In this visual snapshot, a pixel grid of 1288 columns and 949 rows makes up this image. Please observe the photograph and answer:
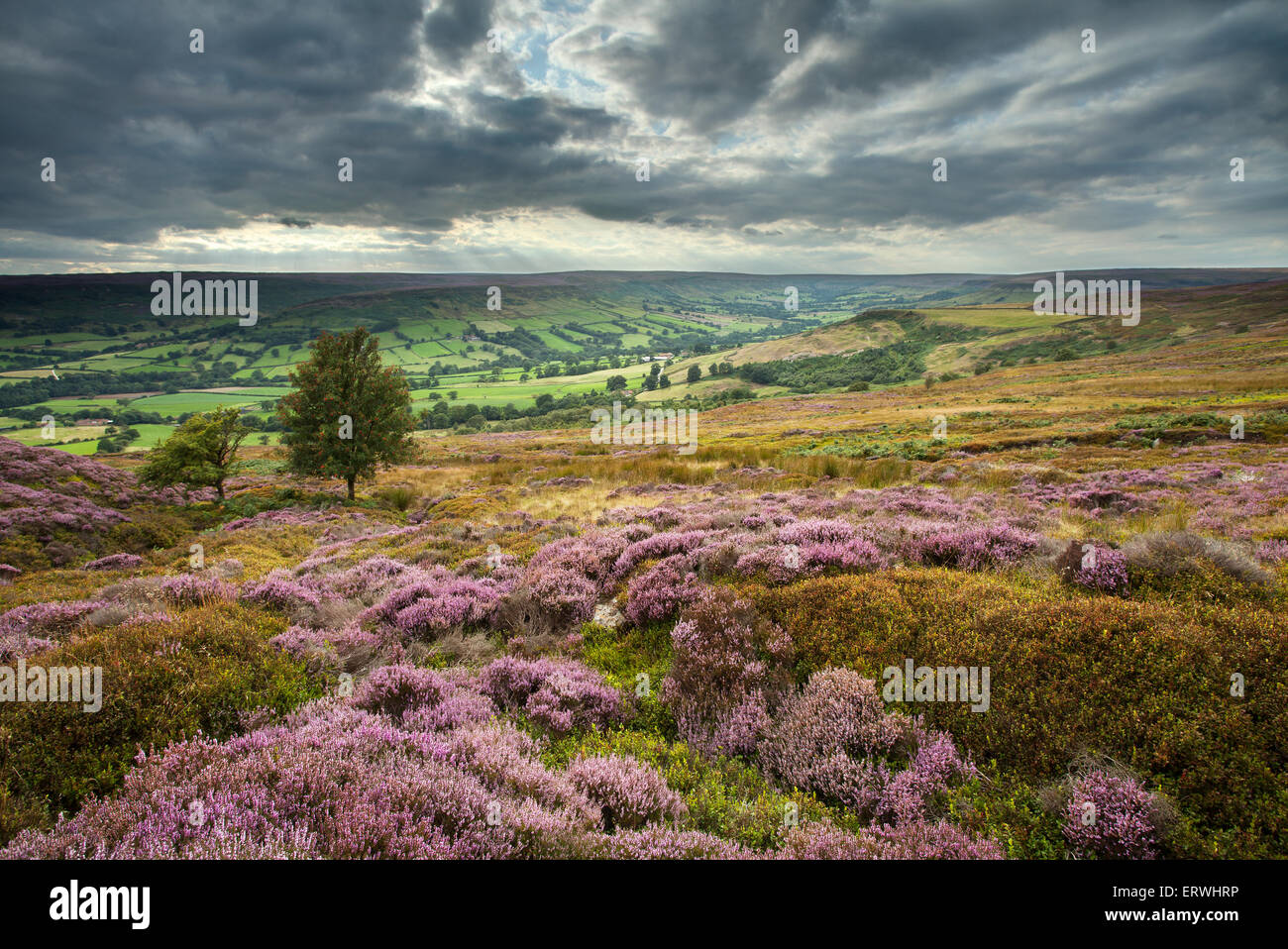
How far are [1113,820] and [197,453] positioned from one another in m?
29.3

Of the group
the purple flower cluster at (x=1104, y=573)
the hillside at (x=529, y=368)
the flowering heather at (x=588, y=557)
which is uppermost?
the hillside at (x=529, y=368)

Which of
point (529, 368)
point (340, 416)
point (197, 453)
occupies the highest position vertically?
point (529, 368)

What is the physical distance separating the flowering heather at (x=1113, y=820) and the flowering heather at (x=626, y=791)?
97.0 inches

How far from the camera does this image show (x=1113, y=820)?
2.96 metres

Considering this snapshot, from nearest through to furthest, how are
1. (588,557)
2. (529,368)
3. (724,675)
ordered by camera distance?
(724,675) < (588,557) < (529,368)

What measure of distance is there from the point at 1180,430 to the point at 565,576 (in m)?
37.9

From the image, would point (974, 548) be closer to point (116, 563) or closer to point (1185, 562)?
point (1185, 562)

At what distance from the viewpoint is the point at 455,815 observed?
3.12m

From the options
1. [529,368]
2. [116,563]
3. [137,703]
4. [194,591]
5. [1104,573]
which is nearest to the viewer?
[137,703]

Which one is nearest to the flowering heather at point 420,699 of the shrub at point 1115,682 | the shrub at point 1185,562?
the shrub at point 1115,682

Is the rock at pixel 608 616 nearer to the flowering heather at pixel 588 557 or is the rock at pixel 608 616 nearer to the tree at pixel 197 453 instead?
the flowering heather at pixel 588 557

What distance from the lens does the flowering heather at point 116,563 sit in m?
12.8

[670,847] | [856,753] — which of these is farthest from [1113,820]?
[670,847]
